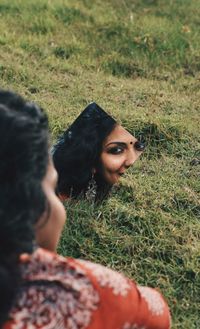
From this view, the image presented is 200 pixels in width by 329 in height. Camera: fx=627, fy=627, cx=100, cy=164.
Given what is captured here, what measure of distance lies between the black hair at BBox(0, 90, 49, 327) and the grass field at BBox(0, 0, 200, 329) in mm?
1019

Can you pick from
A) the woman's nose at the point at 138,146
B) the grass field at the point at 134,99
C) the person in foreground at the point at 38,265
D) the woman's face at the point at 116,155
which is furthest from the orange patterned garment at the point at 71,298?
the woman's nose at the point at 138,146

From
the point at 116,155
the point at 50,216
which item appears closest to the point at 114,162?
the point at 116,155

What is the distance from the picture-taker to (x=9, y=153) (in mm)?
1654

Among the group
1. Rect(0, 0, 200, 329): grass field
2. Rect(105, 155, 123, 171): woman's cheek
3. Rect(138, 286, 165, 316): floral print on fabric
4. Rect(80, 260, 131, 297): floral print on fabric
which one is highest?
Rect(80, 260, 131, 297): floral print on fabric

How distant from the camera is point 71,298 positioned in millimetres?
1820

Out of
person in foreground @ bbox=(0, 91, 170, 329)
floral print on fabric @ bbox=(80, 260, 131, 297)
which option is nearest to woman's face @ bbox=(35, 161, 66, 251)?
person in foreground @ bbox=(0, 91, 170, 329)

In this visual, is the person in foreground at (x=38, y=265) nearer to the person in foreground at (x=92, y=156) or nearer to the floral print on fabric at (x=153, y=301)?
the floral print on fabric at (x=153, y=301)

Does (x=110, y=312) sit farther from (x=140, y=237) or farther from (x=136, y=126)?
(x=136, y=126)

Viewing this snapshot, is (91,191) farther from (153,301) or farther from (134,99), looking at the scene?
(134,99)

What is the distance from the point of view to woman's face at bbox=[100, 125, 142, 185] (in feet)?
10.4

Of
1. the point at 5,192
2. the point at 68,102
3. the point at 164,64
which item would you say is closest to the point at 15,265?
the point at 5,192

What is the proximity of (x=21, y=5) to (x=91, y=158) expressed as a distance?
122 inches

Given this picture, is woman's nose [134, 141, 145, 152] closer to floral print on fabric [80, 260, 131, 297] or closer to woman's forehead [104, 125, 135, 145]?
woman's forehead [104, 125, 135, 145]

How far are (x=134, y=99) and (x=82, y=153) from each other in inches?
53.1
